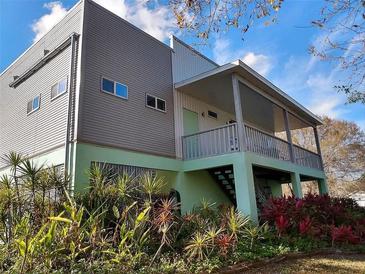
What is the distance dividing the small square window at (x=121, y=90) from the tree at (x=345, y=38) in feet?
19.9

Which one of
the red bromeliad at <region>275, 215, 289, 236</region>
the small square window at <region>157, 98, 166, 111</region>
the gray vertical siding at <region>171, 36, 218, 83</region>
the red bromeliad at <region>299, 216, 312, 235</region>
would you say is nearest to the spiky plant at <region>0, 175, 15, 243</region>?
the small square window at <region>157, 98, 166, 111</region>

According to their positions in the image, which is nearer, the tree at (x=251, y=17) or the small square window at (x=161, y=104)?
the tree at (x=251, y=17)

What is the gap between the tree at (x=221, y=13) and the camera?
5.08 m

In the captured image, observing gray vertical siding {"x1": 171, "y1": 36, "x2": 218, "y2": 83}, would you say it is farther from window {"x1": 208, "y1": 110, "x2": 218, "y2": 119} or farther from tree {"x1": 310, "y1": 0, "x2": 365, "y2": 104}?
tree {"x1": 310, "y1": 0, "x2": 365, "y2": 104}

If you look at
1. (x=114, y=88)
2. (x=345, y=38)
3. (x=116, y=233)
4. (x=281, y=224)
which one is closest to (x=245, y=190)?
(x=281, y=224)

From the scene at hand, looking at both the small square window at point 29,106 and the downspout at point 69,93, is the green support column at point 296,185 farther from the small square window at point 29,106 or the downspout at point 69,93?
the small square window at point 29,106

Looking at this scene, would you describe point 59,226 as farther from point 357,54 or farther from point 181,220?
point 357,54

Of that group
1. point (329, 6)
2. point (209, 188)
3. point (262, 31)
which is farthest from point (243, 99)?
point (329, 6)

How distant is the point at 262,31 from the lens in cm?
613

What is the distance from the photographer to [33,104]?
11.1m

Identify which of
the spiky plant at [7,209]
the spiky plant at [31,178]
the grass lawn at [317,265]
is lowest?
the grass lawn at [317,265]

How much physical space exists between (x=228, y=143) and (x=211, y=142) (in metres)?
0.75

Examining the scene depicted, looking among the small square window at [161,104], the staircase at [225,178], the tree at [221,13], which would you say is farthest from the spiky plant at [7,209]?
the staircase at [225,178]

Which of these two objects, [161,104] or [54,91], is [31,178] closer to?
[54,91]
